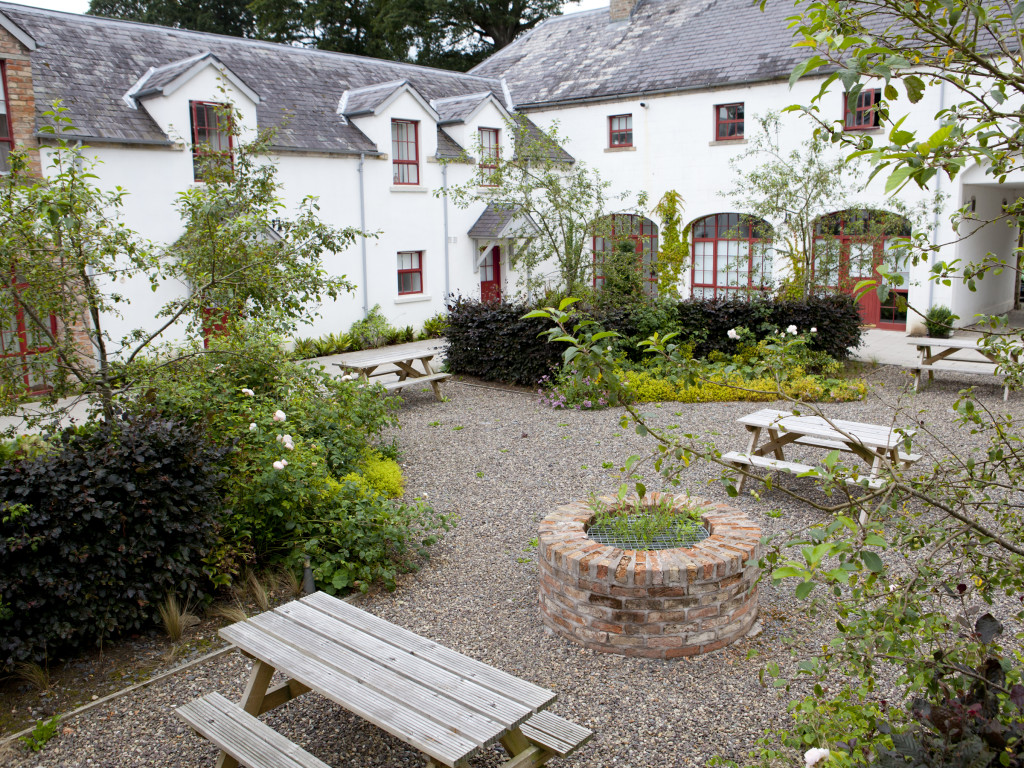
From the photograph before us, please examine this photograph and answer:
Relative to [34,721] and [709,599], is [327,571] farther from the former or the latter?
[709,599]

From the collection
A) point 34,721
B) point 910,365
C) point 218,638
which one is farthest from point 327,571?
point 910,365

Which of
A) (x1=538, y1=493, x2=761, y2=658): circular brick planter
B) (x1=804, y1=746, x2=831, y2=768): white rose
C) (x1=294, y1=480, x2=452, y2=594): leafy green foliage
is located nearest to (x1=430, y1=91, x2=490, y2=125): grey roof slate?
(x1=294, y1=480, x2=452, y2=594): leafy green foliage

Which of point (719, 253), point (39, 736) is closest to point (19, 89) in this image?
point (39, 736)

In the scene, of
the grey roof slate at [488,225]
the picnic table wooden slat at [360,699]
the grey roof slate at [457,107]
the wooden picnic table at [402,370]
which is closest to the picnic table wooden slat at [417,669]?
the picnic table wooden slat at [360,699]

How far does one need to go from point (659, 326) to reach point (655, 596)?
904 cm

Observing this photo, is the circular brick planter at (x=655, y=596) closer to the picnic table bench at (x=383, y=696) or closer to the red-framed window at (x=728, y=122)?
the picnic table bench at (x=383, y=696)

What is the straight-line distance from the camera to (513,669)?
4.81 metres

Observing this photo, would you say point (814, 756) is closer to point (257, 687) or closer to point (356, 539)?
point (257, 687)

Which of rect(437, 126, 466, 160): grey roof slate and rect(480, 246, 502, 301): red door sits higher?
rect(437, 126, 466, 160): grey roof slate

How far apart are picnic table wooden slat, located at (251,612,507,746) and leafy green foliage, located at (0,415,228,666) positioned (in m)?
1.09

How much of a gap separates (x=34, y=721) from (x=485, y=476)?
486 cm

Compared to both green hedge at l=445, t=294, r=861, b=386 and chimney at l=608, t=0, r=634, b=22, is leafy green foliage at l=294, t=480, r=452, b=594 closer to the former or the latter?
green hedge at l=445, t=294, r=861, b=386

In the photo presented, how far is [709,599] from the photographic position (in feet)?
16.0

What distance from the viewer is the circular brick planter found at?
15.8 feet
